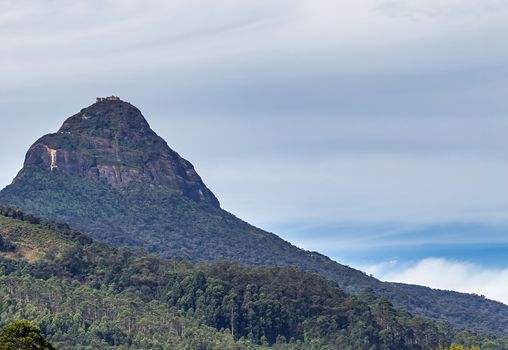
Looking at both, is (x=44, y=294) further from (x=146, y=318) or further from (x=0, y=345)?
(x=0, y=345)

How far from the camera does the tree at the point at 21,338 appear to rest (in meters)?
84.1

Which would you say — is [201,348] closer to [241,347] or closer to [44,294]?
[241,347]

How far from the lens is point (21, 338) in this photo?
3332 inches

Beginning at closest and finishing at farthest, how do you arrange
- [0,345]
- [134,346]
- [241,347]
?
1. [0,345]
2. [134,346]
3. [241,347]

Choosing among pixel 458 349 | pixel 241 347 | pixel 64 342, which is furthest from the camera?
pixel 241 347

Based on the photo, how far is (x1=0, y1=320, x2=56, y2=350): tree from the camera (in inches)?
3312

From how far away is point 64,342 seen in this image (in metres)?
172

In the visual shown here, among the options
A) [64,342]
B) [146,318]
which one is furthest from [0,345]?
[146,318]

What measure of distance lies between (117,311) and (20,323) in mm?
114850

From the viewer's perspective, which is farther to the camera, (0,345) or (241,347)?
(241,347)

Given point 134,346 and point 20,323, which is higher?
point 134,346

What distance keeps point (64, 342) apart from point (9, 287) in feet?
95.3

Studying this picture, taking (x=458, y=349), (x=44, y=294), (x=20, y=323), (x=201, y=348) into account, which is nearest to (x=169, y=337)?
(x=201, y=348)

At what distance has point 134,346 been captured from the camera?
183 meters
